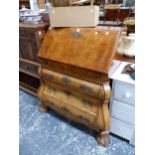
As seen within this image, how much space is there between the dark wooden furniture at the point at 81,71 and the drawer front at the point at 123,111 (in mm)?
110

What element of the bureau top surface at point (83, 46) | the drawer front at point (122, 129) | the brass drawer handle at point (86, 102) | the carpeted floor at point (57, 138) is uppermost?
the bureau top surface at point (83, 46)

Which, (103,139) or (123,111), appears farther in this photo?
(103,139)

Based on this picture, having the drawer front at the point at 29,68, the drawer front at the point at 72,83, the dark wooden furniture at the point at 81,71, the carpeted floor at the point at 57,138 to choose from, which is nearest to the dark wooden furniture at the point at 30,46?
the drawer front at the point at 29,68

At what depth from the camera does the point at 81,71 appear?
1382mm

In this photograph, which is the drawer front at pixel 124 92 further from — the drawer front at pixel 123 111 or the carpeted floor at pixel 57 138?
the carpeted floor at pixel 57 138

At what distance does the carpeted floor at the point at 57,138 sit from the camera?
1.49 m

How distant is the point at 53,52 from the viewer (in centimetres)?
154

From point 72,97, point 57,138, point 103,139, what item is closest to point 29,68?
point 72,97

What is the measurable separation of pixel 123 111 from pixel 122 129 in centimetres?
19

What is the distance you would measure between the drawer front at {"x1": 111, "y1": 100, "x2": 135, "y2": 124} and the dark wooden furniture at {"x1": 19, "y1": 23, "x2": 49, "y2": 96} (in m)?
0.93

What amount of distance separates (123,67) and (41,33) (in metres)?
0.87

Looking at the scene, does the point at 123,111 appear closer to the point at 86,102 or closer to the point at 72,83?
the point at 86,102

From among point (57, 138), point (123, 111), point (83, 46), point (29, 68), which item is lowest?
point (57, 138)
